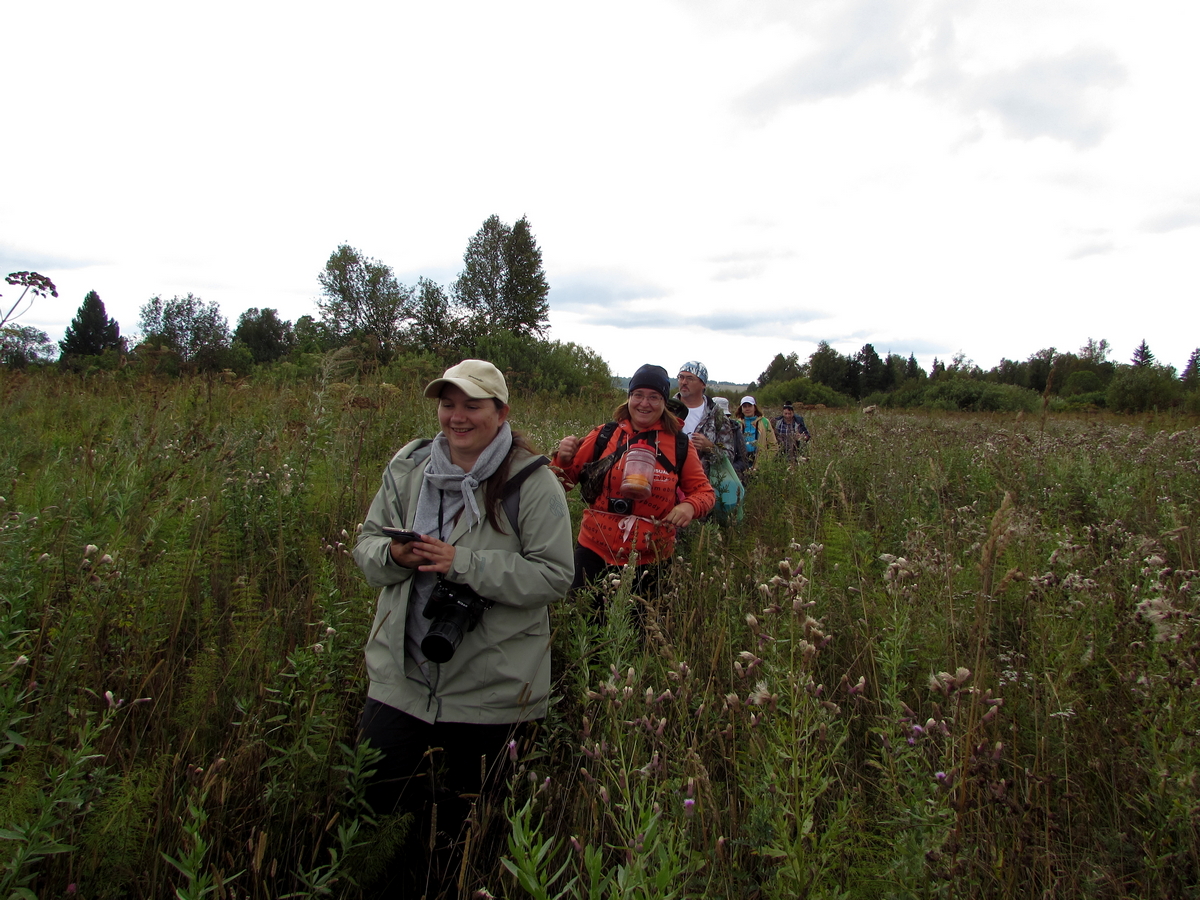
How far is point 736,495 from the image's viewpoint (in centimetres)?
524

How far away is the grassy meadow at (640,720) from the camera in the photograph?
5.00 feet

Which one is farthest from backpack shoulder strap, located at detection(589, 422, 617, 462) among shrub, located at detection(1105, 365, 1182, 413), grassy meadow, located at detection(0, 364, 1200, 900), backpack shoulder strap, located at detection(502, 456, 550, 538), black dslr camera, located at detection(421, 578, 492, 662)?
shrub, located at detection(1105, 365, 1182, 413)

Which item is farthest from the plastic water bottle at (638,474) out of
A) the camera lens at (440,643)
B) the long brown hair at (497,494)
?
the camera lens at (440,643)

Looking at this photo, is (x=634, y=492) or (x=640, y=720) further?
(x=634, y=492)

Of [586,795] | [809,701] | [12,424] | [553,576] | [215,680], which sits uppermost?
[12,424]

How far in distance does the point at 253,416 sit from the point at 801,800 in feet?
21.2

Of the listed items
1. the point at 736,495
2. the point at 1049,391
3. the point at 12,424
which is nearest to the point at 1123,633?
the point at 1049,391

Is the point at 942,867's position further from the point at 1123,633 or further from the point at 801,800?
the point at 1123,633

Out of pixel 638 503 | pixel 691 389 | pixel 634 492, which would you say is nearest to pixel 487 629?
pixel 634 492

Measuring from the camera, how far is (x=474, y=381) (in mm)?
2568

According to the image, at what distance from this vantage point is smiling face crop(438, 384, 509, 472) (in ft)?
8.41

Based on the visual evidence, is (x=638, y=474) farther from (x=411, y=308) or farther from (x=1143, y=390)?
(x=411, y=308)

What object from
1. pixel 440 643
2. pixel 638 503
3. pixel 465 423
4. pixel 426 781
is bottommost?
pixel 426 781

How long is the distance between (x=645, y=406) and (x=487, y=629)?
212 centimetres
